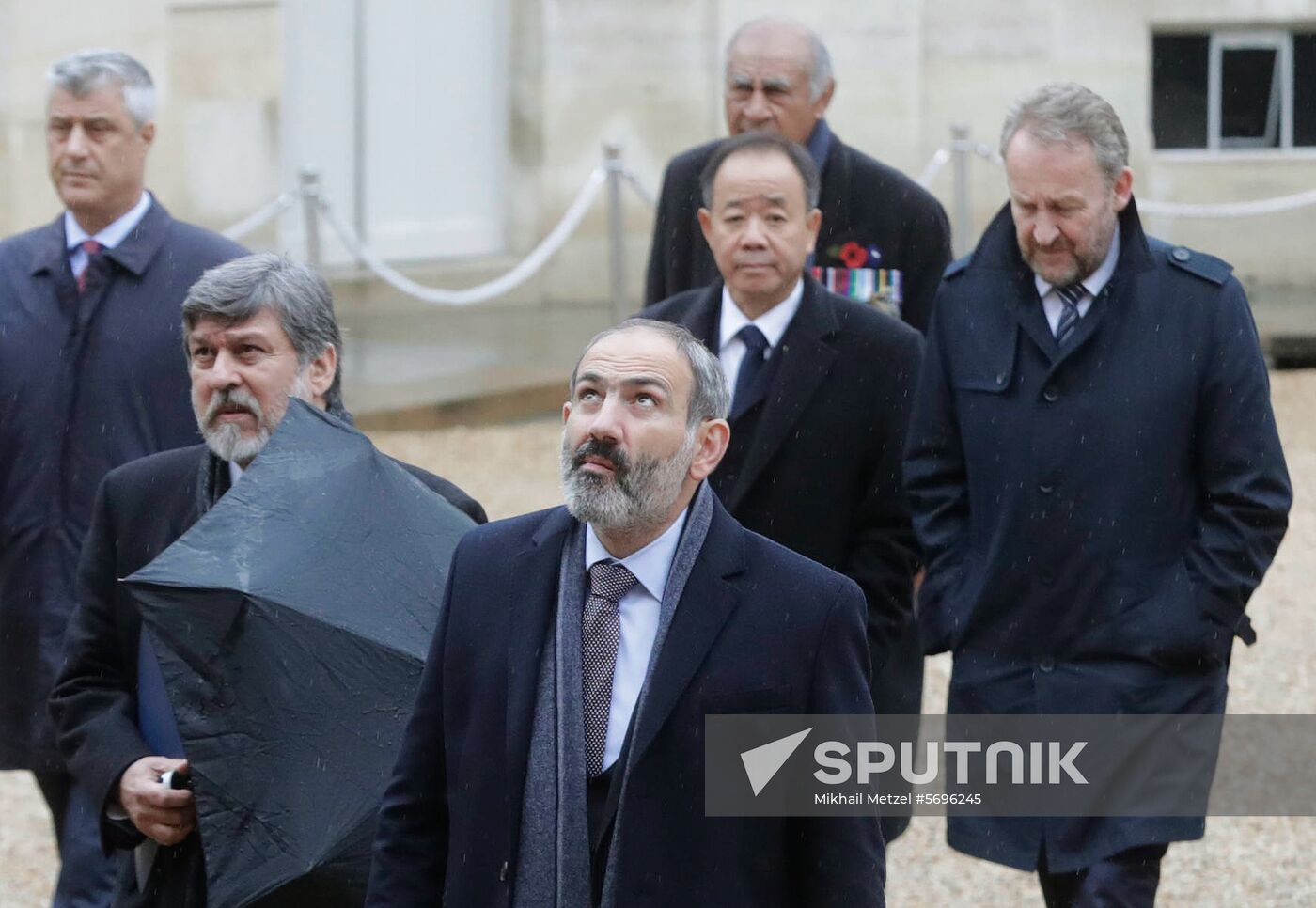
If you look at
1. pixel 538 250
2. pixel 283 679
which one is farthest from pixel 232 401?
pixel 538 250

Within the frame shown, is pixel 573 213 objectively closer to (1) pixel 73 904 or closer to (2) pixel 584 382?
(1) pixel 73 904

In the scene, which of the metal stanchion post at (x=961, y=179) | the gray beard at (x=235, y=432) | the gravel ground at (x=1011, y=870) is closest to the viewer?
the gray beard at (x=235, y=432)

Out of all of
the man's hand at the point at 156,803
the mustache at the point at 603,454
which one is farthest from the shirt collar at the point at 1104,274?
the man's hand at the point at 156,803

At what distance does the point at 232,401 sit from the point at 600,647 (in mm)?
1004

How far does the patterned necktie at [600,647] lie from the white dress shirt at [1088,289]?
1.71 m

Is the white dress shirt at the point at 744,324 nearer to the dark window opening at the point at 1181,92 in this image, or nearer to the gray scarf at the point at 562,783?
the gray scarf at the point at 562,783

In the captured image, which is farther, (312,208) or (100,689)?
(312,208)

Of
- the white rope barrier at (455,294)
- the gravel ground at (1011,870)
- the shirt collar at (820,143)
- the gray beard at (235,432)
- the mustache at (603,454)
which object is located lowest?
the gravel ground at (1011,870)

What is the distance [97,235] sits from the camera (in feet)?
17.6

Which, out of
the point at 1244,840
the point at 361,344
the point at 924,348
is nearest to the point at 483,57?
the point at 361,344

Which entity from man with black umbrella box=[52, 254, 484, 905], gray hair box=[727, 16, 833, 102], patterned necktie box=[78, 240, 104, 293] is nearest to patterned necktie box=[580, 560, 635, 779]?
man with black umbrella box=[52, 254, 484, 905]

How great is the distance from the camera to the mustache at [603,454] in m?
Result: 3.32

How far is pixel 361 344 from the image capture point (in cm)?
1423

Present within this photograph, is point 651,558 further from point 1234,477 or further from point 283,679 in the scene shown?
point 1234,477
